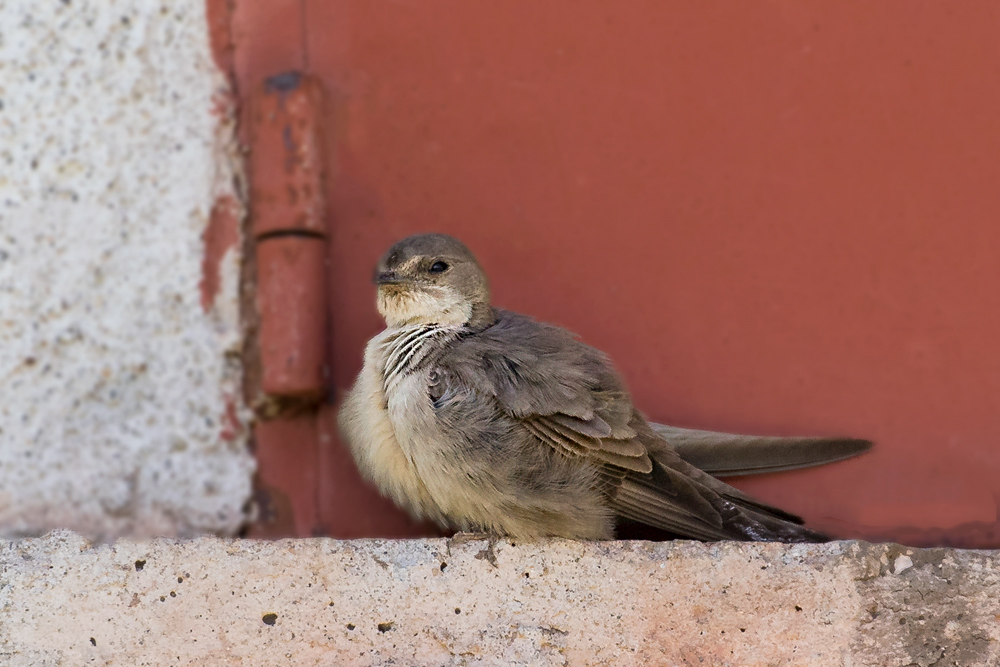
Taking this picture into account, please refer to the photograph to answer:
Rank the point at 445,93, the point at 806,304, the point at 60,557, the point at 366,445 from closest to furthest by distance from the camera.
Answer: the point at 60,557 < the point at 366,445 < the point at 806,304 < the point at 445,93

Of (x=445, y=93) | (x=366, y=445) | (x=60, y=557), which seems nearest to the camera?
(x=60, y=557)

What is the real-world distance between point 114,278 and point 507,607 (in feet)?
4.45

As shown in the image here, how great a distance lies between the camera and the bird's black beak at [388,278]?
101 inches

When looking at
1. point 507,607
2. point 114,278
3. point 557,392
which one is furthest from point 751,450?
point 114,278

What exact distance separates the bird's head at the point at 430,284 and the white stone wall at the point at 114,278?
0.42m

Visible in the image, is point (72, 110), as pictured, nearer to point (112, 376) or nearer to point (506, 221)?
point (112, 376)

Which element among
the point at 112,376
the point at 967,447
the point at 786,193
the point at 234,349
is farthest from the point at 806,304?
the point at 112,376

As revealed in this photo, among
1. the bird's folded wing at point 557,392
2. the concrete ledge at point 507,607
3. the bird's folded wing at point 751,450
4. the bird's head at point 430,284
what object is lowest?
the concrete ledge at point 507,607

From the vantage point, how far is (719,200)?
2.65 m

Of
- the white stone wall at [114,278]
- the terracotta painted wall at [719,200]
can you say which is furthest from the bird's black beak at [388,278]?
the white stone wall at [114,278]

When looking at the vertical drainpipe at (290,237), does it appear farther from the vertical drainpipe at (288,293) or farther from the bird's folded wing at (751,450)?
the bird's folded wing at (751,450)

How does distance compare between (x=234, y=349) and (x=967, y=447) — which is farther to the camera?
(x=234, y=349)

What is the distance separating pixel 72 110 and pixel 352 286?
0.85 meters

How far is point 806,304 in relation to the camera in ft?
8.50
